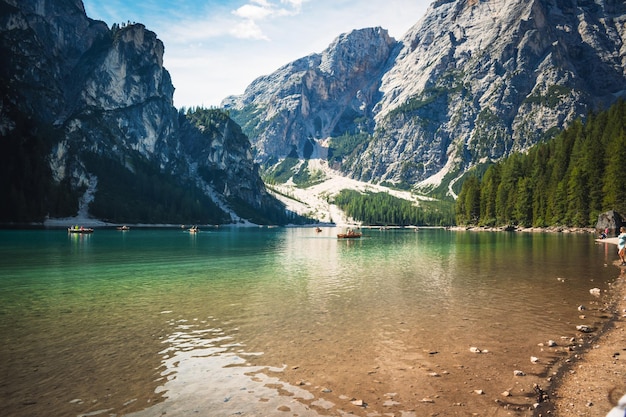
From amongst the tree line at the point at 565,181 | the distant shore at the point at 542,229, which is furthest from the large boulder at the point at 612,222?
the distant shore at the point at 542,229

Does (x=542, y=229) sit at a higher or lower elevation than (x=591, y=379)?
higher

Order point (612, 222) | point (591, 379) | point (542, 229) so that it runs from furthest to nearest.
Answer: point (542, 229)
point (612, 222)
point (591, 379)

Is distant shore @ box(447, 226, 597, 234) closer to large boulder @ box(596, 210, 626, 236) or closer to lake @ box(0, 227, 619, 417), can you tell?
large boulder @ box(596, 210, 626, 236)

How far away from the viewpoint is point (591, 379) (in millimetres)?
14172

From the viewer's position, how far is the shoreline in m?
12.0

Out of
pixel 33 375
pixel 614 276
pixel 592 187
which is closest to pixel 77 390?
pixel 33 375

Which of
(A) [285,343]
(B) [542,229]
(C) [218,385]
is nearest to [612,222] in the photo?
(B) [542,229]

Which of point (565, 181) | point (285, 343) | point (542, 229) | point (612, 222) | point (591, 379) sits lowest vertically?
point (285, 343)

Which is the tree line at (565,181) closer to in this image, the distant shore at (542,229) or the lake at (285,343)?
the distant shore at (542,229)

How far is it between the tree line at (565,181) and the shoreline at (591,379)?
11580 centimetres

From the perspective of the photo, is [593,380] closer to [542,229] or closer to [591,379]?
[591,379]

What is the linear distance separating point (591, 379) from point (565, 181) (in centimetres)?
14911

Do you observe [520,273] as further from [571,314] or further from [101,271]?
[101,271]

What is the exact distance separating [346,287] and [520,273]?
21.1m
